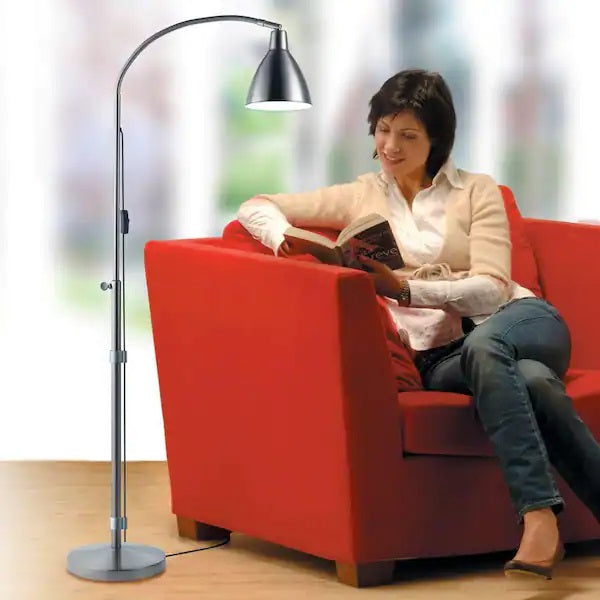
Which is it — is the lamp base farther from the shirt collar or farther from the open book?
the shirt collar

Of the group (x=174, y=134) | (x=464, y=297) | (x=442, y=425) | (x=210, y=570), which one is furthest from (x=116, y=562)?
(x=174, y=134)

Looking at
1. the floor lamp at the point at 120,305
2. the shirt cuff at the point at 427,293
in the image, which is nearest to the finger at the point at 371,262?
the shirt cuff at the point at 427,293

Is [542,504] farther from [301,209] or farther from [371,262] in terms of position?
[301,209]

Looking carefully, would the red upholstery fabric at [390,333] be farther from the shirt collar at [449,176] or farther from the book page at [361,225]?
the shirt collar at [449,176]

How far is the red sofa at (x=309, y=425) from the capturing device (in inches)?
112

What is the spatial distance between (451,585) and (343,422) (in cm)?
44

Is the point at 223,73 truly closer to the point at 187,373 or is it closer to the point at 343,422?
the point at 187,373

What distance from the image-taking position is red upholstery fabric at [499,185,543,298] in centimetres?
349

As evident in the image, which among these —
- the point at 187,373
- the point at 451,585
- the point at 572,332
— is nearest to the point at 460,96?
the point at 572,332

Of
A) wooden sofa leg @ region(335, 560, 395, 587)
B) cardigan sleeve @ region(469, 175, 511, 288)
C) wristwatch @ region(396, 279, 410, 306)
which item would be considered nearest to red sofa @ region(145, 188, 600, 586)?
wooden sofa leg @ region(335, 560, 395, 587)

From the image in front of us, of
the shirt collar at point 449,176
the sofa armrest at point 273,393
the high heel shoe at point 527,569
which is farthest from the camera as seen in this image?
the shirt collar at point 449,176

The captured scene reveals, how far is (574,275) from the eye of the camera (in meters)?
3.54

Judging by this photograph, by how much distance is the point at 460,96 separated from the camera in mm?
4383

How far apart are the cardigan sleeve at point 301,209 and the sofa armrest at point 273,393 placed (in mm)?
158
